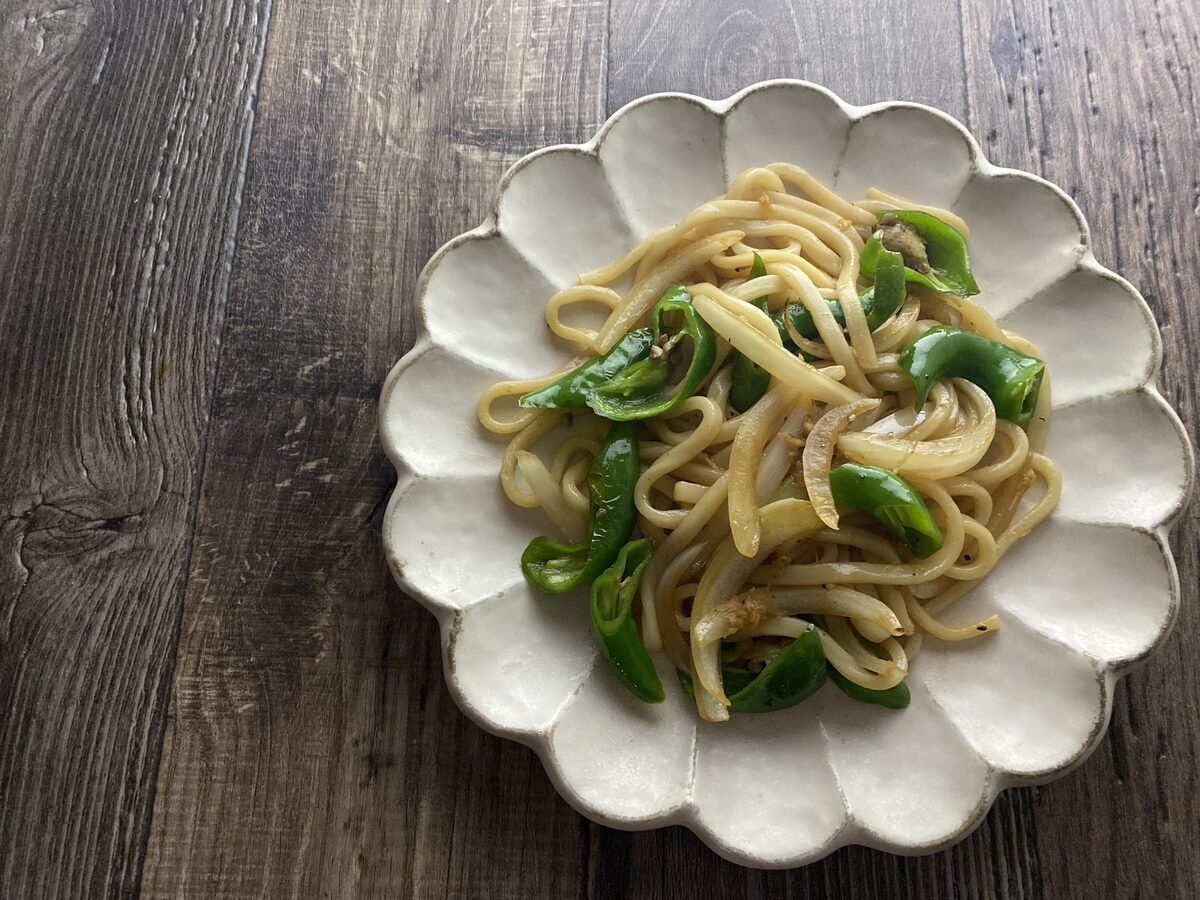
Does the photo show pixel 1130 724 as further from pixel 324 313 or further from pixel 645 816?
pixel 324 313

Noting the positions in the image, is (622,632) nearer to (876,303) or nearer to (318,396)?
(876,303)

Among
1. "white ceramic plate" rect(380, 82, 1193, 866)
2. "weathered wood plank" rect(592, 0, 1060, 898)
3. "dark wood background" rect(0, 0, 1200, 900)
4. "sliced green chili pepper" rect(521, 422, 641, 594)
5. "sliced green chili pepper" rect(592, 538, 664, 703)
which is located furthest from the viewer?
"weathered wood plank" rect(592, 0, 1060, 898)

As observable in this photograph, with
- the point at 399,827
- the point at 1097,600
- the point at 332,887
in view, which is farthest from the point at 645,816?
the point at 1097,600

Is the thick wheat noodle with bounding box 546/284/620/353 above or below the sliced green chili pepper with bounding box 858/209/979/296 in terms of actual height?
below

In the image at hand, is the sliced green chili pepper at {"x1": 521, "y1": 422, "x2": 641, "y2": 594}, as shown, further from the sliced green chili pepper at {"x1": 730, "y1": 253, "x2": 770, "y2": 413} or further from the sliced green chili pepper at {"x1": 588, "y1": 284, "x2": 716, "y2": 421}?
the sliced green chili pepper at {"x1": 730, "y1": 253, "x2": 770, "y2": 413}

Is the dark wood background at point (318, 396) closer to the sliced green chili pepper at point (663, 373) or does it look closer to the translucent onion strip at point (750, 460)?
the sliced green chili pepper at point (663, 373)

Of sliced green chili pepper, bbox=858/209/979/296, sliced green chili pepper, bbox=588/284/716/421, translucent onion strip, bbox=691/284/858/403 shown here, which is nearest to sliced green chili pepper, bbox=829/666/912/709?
translucent onion strip, bbox=691/284/858/403

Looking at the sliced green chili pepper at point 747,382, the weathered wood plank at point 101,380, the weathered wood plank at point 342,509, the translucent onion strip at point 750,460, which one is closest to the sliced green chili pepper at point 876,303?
the sliced green chili pepper at point 747,382

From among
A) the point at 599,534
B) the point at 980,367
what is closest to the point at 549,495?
the point at 599,534
